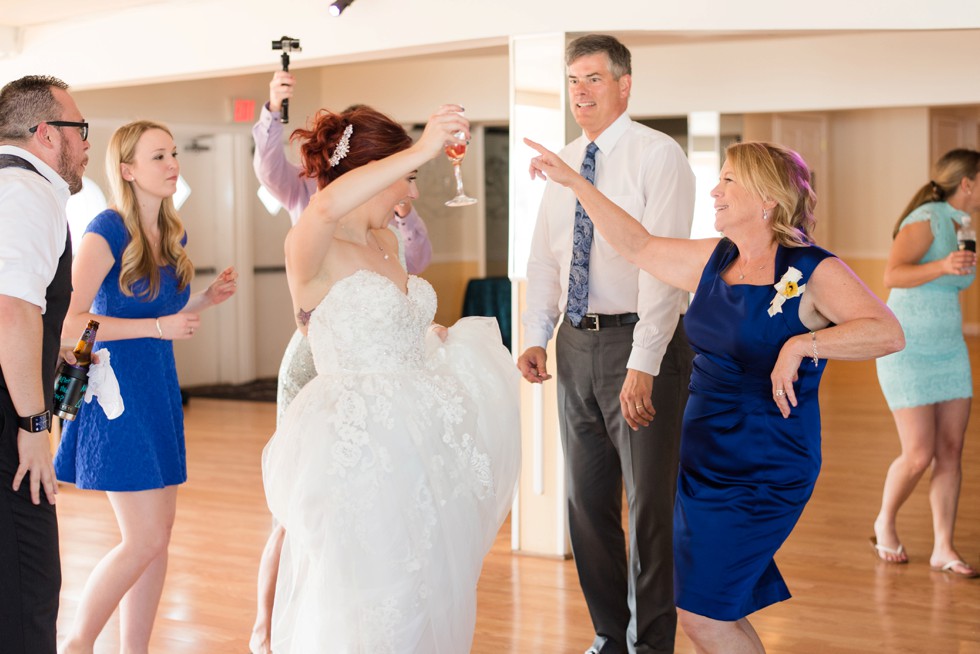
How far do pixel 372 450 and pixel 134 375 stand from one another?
1.02 m

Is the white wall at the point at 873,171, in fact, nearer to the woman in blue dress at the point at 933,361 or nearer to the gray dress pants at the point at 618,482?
the woman in blue dress at the point at 933,361

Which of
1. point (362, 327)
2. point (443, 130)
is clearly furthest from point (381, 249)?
point (443, 130)

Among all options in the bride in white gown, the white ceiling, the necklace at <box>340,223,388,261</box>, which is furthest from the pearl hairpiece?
the white ceiling

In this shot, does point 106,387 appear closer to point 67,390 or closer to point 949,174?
point 67,390

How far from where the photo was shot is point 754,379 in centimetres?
278

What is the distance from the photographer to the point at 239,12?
5.91 m

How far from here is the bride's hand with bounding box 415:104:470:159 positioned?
257cm

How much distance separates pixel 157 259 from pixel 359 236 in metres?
0.87

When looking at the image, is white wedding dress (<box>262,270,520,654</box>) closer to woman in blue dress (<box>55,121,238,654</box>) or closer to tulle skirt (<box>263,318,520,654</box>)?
tulle skirt (<box>263,318,520,654</box>)

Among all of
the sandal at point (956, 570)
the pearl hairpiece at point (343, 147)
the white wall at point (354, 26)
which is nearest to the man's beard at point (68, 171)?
the pearl hairpiece at point (343, 147)

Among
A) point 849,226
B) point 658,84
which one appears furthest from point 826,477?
point 849,226

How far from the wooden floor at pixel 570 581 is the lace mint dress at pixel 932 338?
2.51 ft

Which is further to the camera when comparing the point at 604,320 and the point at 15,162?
the point at 604,320

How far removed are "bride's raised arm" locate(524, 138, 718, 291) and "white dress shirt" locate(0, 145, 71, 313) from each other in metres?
1.32
